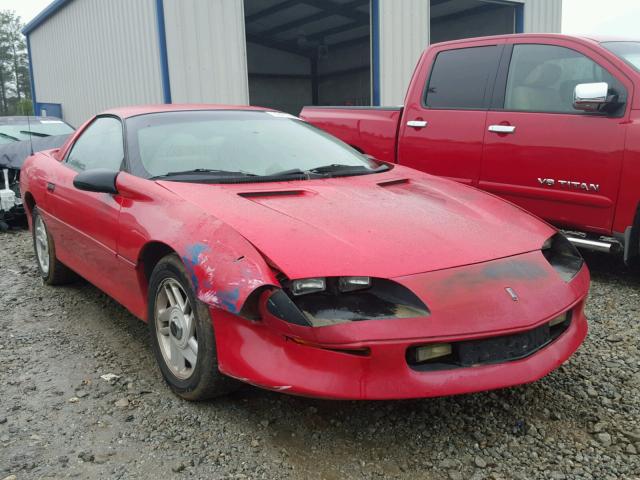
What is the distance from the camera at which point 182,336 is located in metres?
2.62

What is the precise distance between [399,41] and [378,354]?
995cm

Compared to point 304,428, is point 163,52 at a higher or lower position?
higher

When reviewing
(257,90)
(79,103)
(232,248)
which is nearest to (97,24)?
(79,103)

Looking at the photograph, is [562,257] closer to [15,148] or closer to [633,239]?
[633,239]

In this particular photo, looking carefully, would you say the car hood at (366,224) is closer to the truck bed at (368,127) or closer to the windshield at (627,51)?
the windshield at (627,51)

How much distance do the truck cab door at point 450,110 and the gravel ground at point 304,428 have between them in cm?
205

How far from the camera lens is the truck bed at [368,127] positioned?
17.7 feet

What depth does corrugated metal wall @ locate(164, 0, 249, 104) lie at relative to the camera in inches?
360

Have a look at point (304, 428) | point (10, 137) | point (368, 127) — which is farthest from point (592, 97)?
point (10, 137)

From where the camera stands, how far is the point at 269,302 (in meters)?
2.13

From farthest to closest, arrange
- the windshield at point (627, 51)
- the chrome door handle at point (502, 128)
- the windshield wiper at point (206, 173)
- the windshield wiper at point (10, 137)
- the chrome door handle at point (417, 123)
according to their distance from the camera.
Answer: the windshield wiper at point (10, 137)
the chrome door handle at point (417, 123)
the chrome door handle at point (502, 128)
the windshield at point (627, 51)
the windshield wiper at point (206, 173)

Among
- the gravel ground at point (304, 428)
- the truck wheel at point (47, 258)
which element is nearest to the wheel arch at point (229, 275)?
the gravel ground at point (304, 428)

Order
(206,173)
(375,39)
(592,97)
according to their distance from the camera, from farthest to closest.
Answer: (375,39)
(592,97)
(206,173)

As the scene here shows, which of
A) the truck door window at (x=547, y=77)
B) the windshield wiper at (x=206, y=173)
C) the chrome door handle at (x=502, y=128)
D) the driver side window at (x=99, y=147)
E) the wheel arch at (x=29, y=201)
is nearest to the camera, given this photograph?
the windshield wiper at (x=206, y=173)
